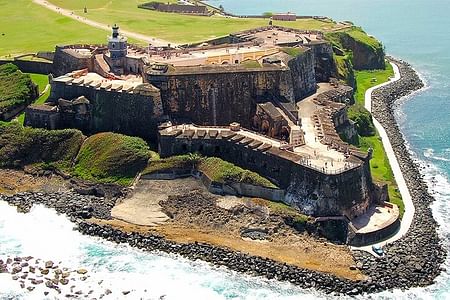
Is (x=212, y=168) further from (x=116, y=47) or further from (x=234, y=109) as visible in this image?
(x=116, y=47)

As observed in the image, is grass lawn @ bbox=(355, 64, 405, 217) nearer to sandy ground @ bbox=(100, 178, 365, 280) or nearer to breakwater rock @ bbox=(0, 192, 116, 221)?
Result: sandy ground @ bbox=(100, 178, 365, 280)

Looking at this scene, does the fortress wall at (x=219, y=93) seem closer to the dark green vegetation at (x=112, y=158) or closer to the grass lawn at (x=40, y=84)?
the dark green vegetation at (x=112, y=158)

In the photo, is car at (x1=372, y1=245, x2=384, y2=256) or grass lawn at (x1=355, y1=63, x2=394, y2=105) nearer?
car at (x1=372, y1=245, x2=384, y2=256)

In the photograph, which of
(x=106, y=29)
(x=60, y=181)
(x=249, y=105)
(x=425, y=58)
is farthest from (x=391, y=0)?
(x=60, y=181)

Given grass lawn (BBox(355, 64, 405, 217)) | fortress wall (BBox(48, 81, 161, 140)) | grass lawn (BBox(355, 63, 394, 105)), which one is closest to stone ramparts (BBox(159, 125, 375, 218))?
fortress wall (BBox(48, 81, 161, 140))

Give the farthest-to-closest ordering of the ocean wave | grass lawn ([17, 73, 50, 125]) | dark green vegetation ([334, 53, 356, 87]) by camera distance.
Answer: dark green vegetation ([334, 53, 356, 87]) < grass lawn ([17, 73, 50, 125]) < the ocean wave

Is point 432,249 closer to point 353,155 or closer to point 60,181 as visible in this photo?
point 353,155

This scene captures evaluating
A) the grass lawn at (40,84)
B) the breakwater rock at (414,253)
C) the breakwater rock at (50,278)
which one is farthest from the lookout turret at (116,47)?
the breakwater rock at (414,253)
